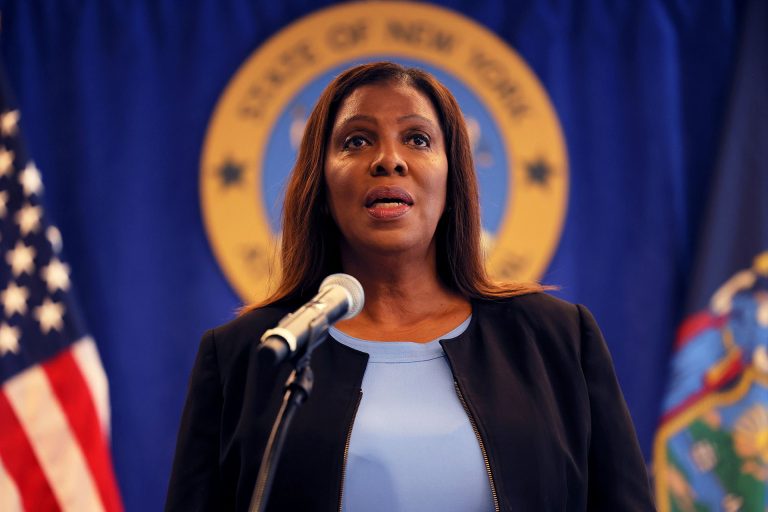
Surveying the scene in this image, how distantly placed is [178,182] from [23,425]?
36.7 inches

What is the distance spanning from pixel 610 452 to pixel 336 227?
626 mm

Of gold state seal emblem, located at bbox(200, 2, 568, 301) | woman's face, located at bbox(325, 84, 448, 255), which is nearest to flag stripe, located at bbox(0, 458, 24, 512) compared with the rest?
gold state seal emblem, located at bbox(200, 2, 568, 301)

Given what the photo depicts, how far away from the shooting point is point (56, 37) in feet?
10.3

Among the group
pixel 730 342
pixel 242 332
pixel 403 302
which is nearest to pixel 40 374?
pixel 242 332

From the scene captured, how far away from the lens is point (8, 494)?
8.89ft

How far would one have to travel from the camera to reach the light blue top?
1336mm

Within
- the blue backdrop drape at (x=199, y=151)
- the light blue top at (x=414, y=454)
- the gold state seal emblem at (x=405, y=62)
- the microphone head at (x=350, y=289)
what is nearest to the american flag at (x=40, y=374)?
the blue backdrop drape at (x=199, y=151)

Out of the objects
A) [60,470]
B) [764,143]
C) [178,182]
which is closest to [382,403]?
[60,470]

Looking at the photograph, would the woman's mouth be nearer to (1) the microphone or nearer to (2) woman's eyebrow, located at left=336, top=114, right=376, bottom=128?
(2) woman's eyebrow, located at left=336, top=114, right=376, bottom=128

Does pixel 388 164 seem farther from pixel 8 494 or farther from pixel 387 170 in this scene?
pixel 8 494

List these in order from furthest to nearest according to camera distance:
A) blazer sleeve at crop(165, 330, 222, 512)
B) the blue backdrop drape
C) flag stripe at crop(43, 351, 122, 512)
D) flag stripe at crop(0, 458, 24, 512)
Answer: the blue backdrop drape < flag stripe at crop(43, 351, 122, 512) < flag stripe at crop(0, 458, 24, 512) < blazer sleeve at crop(165, 330, 222, 512)

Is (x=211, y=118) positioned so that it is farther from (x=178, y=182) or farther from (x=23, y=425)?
(x=23, y=425)

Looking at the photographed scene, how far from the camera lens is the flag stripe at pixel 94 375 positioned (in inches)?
112

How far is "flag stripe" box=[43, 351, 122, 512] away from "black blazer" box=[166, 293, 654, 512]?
4.73ft
